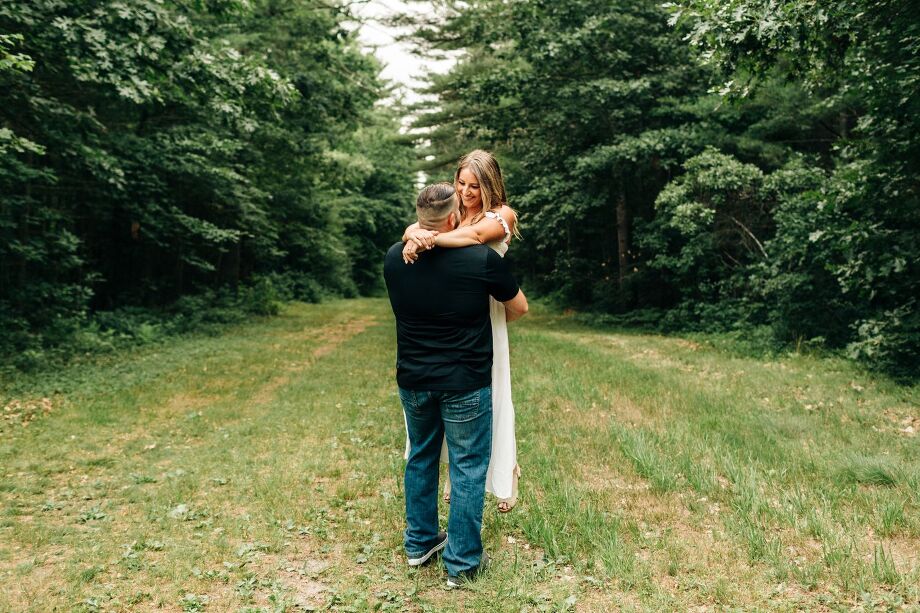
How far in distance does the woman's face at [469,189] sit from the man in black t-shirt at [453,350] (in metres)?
0.18

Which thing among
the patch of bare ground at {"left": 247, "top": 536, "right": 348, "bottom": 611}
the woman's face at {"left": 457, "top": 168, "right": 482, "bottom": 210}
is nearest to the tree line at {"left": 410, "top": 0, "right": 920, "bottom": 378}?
the woman's face at {"left": 457, "top": 168, "right": 482, "bottom": 210}

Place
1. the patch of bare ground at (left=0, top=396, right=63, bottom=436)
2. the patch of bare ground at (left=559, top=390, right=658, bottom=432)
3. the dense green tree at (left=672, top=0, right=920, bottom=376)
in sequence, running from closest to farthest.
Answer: the dense green tree at (left=672, top=0, right=920, bottom=376) → the patch of bare ground at (left=559, top=390, right=658, bottom=432) → the patch of bare ground at (left=0, top=396, right=63, bottom=436)

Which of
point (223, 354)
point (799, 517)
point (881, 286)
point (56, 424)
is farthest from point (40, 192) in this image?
point (881, 286)

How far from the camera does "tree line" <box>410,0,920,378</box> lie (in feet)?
25.0

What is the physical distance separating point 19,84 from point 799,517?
1162cm

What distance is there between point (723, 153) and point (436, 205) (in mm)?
14193

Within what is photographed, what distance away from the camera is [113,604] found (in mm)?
3361

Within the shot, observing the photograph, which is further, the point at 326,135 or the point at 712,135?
the point at 326,135

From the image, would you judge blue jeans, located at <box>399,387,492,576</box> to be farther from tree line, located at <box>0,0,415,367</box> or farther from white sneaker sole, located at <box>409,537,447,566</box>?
tree line, located at <box>0,0,415,367</box>

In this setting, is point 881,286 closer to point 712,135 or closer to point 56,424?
point 712,135

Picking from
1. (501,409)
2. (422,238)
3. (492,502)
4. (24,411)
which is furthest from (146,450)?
(422,238)

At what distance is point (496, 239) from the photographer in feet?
11.6

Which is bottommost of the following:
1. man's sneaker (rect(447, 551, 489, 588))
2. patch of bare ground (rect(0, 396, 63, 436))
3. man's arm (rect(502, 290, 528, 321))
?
man's sneaker (rect(447, 551, 489, 588))

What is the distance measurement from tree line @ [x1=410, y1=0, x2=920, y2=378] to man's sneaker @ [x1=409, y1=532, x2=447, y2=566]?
19.4 ft
